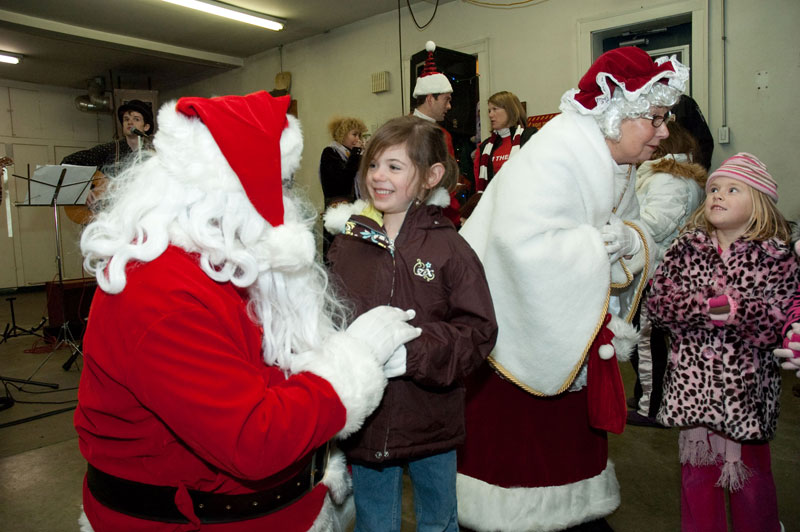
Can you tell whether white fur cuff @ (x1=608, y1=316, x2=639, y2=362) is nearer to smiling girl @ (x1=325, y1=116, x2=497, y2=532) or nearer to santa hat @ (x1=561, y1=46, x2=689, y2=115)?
smiling girl @ (x1=325, y1=116, x2=497, y2=532)

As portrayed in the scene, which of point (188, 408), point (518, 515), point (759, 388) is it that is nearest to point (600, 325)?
point (759, 388)

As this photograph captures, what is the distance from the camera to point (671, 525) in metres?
2.28

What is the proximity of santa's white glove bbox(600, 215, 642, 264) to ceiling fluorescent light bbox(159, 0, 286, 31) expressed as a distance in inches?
245

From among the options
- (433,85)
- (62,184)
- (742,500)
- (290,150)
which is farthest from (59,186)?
(742,500)

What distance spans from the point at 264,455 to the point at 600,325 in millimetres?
1179

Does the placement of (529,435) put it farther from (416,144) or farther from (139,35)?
(139,35)

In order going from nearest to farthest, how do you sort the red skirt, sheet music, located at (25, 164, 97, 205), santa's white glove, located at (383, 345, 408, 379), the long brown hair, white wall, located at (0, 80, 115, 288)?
1. santa's white glove, located at (383, 345, 408, 379)
2. the long brown hair
3. the red skirt
4. sheet music, located at (25, 164, 97, 205)
5. white wall, located at (0, 80, 115, 288)

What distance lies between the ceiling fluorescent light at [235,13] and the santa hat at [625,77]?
236 inches

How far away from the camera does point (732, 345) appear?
71.8 inches

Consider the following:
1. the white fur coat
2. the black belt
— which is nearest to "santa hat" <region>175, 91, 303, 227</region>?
the black belt

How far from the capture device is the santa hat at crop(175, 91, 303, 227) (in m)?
1.02

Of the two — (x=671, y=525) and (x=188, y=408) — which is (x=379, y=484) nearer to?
(x=188, y=408)

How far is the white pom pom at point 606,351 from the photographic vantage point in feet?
5.82

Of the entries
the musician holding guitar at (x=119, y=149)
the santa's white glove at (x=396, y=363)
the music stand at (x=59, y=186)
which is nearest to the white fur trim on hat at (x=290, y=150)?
the santa's white glove at (x=396, y=363)
